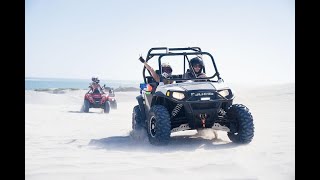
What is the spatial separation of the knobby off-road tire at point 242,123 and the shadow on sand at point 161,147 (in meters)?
0.17

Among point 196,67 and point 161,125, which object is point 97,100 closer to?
point 196,67

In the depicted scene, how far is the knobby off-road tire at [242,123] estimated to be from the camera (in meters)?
6.73

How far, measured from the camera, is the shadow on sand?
21.7ft

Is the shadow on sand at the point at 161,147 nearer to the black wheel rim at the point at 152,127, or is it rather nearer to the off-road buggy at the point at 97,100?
the black wheel rim at the point at 152,127

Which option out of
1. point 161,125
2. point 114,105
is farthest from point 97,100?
point 161,125

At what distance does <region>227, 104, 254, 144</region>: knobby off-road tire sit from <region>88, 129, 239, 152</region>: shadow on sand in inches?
6.6

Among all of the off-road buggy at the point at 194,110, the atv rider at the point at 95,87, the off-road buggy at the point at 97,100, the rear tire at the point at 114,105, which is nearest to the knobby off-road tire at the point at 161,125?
the off-road buggy at the point at 194,110

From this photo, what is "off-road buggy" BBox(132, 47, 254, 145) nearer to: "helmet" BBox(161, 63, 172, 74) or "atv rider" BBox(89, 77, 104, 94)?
"helmet" BBox(161, 63, 172, 74)

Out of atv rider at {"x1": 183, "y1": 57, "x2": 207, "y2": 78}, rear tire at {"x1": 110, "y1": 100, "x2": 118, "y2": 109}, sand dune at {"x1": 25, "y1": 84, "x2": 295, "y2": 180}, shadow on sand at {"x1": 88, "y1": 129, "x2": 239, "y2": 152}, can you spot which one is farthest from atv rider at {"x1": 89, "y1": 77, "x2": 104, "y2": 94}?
atv rider at {"x1": 183, "y1": 57, "x2": 207, "y2": 78}

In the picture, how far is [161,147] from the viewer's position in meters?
6.65

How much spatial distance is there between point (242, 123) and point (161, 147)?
51.2 inches
